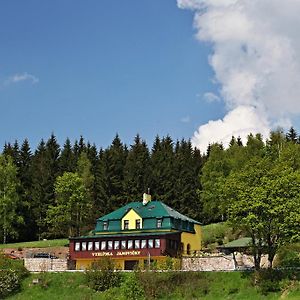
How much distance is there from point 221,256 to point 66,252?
23969 millimetres

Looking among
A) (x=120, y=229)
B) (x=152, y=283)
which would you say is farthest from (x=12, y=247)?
(x=152, y=283)

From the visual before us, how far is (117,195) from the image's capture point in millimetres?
99500

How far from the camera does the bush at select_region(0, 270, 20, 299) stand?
2335 inches

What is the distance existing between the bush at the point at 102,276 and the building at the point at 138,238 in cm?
554

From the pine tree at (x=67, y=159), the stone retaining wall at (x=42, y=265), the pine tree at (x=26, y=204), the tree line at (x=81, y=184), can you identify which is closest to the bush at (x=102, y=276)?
the stone retaining wall at (x=42, y=265)

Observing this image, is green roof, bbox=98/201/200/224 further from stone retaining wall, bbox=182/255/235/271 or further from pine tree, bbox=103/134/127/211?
pine tree, bbox=103/134/127/211

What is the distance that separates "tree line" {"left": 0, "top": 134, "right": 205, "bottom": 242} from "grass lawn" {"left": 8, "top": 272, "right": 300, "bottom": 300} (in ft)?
82.3

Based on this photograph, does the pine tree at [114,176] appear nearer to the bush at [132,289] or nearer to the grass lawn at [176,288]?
the grass lawn at [176,288]

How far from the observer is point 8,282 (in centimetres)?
6000

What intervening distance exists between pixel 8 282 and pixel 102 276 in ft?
32.6

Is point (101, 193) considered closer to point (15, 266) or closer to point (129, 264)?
point (129, 264)

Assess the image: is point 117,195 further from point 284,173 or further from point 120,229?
point 284,173

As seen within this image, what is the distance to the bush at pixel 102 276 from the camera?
57469mm

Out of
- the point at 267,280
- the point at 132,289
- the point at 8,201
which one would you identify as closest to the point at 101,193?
the point at 8,201
